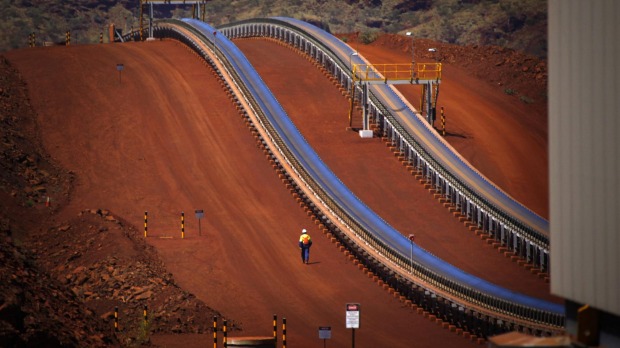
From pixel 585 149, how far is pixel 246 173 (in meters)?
36.8

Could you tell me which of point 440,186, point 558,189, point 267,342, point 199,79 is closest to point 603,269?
point 558,189

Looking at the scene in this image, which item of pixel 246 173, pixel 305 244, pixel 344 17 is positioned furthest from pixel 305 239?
pixel 344 17

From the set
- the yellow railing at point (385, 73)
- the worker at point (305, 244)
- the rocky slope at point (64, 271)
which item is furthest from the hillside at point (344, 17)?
the worker at point (305, 244)

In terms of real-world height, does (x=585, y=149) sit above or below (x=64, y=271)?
above

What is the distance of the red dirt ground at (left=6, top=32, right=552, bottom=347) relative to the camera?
4128 centimetres

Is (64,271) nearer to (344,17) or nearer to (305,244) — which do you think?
(305,244)

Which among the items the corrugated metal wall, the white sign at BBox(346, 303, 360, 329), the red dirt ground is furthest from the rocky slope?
the corrugated metal wall

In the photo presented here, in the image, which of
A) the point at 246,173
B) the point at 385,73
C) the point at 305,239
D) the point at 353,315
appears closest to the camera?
the point at 353,315

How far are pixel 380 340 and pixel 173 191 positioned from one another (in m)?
18.2

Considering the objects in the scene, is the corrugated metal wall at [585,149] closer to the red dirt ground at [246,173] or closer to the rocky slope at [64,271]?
the rocky slope at [64,271]

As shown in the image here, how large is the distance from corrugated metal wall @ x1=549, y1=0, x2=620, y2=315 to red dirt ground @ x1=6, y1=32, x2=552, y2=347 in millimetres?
17338

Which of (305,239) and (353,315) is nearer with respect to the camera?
(353,315)

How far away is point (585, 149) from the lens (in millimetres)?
18578

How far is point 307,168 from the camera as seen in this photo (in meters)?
54.2
